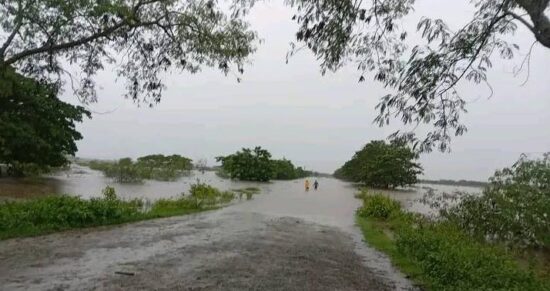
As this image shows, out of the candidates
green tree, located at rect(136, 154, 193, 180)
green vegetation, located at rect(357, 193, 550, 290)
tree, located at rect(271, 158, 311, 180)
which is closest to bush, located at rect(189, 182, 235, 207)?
green tree, located at rect(136, 154, 193, 180)

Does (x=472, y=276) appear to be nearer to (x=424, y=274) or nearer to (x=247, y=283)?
(x=424, y=274)

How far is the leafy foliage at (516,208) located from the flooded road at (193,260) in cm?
383

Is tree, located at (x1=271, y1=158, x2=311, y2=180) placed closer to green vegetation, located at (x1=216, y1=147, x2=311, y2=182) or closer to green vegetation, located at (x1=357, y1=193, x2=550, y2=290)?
green vegetation, located at (x1=216, y1=147, x2=311, y2=182)

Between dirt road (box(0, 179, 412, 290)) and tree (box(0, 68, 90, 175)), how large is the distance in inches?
523

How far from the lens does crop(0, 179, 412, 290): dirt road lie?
7.50m

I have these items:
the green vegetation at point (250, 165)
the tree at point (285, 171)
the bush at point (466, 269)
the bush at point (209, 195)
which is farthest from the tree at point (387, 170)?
the bush at point (466, 269)

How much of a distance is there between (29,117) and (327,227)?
1748cm

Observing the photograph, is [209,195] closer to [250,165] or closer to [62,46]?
[62,46]

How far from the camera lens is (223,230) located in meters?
14.6

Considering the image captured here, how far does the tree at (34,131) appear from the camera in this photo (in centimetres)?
2486

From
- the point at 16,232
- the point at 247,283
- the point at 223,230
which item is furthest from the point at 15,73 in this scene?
the point at 223,230

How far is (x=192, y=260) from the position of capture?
31.0ft

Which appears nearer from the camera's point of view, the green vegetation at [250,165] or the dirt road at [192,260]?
the dirt road at [192,260]

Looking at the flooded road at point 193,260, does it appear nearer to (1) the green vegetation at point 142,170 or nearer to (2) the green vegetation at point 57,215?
(2) the green vegetation at point 57,215
